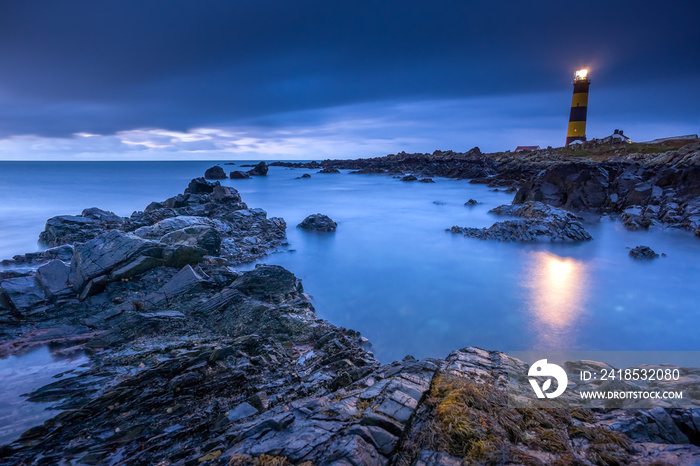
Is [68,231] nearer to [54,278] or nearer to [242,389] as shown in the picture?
[54,278]

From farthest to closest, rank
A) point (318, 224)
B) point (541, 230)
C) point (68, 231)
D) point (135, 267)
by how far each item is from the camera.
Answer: point (318, 224) < point (541, 230) < point (68, 231) < point (135, 267)

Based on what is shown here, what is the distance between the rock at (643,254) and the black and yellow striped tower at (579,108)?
53.2 metres

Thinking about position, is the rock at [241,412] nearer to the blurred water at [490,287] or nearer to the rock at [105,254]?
the blurred water at [490,287]

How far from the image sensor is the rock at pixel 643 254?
12.6m

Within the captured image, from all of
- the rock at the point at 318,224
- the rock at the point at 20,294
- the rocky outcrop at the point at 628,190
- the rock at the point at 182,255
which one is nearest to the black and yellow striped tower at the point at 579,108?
the rocky outcrop at the point at 628,190

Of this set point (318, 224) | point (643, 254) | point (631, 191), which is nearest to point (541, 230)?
point (643, 254)

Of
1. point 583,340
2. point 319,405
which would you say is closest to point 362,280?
point 583,340

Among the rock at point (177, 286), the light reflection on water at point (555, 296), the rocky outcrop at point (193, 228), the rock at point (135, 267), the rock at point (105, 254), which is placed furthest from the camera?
the rocky outcrop at point (193, 228)

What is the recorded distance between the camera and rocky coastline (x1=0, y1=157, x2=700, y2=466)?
3047 mm

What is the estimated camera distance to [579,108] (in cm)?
5388

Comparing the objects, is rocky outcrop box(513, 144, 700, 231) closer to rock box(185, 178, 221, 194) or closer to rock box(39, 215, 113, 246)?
rock box(185, 178, 221, 194)

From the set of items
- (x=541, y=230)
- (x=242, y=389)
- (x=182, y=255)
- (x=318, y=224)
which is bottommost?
(x=242, y=389)

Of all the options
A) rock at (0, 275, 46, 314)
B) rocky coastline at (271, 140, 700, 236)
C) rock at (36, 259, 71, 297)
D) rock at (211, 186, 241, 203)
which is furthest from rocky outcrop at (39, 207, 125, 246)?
rocky coastline at (271, 140, 700, 236)

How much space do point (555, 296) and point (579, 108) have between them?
195 feet
